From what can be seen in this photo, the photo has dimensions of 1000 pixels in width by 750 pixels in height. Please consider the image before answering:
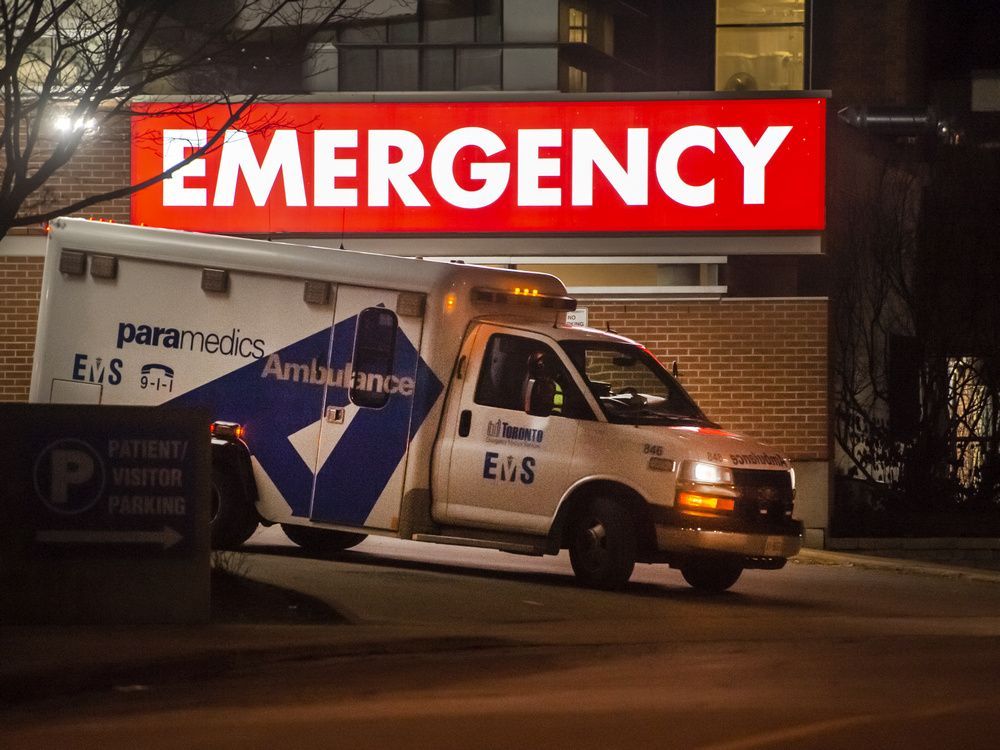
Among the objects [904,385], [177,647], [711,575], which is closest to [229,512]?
[711,575]

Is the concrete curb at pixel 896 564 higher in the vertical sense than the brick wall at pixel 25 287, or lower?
lower

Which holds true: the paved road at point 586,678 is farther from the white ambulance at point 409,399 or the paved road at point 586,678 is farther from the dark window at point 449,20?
the dark window at point 449,20

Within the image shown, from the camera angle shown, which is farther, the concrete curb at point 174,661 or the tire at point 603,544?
the tire at point 603,544

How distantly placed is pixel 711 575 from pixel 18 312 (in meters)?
9.95

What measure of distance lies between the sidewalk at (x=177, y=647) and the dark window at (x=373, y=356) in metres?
2.67

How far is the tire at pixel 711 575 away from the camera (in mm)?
14578

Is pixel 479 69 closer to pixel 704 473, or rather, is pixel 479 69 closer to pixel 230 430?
pixel 230 430

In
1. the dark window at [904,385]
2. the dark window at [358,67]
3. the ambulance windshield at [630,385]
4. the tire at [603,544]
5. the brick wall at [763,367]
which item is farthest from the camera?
the dark window at [904,385]

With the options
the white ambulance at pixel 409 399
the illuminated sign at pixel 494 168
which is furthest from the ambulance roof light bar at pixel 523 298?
the illuminated sign at pixel 494 168

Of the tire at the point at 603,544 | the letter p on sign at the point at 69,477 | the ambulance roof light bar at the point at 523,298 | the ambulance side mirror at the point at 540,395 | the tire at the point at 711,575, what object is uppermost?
the ambulance roof light bar at the point at 523,298

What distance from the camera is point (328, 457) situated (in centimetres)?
1471

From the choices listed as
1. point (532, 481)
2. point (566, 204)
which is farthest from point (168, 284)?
point (566, 204)

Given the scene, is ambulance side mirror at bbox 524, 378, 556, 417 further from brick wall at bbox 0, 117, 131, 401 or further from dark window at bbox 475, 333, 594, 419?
brick wall at bbox 0, 117, 131, 401

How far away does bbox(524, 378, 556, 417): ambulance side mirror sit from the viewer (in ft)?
46.1
